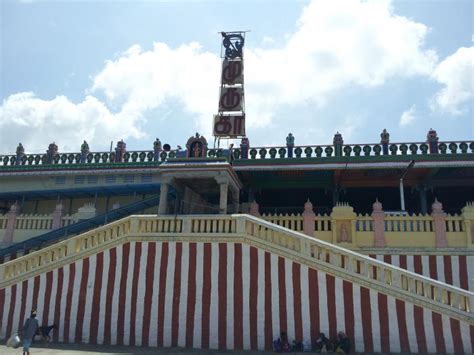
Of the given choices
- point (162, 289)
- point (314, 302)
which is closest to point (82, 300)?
point (162, 289)

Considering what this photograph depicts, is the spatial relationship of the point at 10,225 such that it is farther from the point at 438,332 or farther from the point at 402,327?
the point at 438,332

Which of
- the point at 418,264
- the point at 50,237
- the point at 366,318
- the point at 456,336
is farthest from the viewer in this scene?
the point at 50,237

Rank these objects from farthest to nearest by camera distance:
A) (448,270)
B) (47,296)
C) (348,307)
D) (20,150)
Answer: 1. (20,150)
2. (448,270)
3. (47,296)
4. (348,307)

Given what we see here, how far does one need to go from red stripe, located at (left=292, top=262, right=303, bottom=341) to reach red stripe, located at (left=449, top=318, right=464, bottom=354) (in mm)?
4231

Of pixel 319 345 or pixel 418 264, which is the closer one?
pixel 319 345

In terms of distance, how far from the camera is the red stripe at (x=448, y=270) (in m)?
14.1

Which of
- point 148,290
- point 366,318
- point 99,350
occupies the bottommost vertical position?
point 99,350

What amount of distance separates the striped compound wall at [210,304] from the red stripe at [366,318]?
0.03 m

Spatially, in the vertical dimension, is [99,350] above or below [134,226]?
below

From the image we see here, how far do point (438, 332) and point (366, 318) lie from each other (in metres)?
1.95

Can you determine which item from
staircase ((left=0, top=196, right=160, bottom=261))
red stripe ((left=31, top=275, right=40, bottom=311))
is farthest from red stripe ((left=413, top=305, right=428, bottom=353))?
staircase ((left=0, top=196, right=160, bottom=261))

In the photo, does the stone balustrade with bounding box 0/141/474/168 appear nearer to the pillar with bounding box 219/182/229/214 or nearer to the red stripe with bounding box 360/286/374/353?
the pillar with bounding box 219/182/229/214

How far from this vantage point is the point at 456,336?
11156 millimetres

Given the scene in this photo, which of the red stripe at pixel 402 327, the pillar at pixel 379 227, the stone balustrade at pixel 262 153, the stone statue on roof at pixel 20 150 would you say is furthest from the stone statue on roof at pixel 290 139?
the stone statue on roof at pixel 20 150
